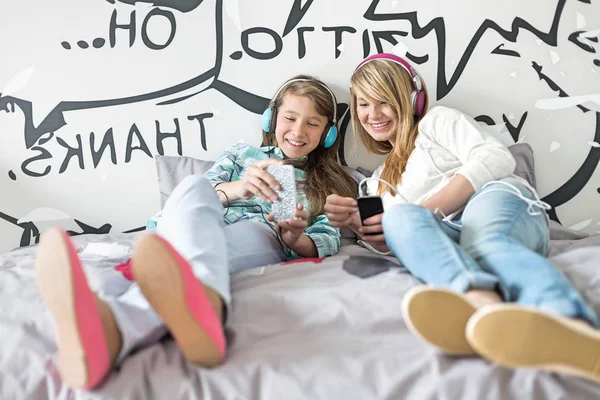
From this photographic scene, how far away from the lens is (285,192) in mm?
1168

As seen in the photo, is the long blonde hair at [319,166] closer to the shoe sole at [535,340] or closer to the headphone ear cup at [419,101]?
the headphone ear cup at [419,101]

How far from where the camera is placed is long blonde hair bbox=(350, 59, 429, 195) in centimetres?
134

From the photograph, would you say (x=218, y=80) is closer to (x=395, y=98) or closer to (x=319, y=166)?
(x=319, y=166)

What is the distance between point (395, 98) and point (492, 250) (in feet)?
1.99

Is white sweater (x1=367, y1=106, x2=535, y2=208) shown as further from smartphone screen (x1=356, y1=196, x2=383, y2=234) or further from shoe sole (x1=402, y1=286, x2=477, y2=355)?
shoe sole (x1=402, y1=286, x2=477, y2=355)

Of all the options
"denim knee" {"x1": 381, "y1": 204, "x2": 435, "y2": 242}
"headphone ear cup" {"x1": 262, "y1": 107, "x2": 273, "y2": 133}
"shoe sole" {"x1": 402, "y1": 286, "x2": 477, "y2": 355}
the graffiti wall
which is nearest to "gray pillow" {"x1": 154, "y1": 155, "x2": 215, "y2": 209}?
the graffiti wall

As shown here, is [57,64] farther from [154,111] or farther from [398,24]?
[398,24]

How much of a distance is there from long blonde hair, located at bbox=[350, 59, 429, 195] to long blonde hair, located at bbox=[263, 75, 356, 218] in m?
0.11

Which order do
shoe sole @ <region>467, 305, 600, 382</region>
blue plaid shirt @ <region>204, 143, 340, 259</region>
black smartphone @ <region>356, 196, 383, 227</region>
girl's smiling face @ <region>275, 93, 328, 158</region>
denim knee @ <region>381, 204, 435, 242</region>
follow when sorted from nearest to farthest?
1. shoe sole @ <region>467, 305, 600, 382</region>
2. denim knee @ <region>381, 204, 435, 242</region>
3. black smartphone @ <region>356, 196, 383, 227</region>
4. blue plaid shirt @ <region>204, 143, 340, 259</region>
5. girl's smiling face @ <region>275, 93, 328, 158</region>

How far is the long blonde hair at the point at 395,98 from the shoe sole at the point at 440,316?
698 millimetres

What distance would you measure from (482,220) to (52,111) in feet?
4.49

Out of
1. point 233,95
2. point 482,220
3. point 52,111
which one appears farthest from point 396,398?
point 52,111

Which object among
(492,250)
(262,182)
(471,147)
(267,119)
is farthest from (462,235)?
(267,119)

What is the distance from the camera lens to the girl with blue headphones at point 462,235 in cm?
62
